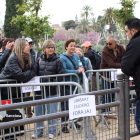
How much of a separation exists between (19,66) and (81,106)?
5.81 ft

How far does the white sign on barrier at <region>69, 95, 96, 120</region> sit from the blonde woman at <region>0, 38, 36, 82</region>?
1.62 metres

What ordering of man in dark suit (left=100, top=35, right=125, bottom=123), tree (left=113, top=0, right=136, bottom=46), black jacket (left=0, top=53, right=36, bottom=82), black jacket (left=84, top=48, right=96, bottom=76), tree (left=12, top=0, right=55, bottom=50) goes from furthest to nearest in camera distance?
tree (left=113, top=0, right=136, bottom=46), tree (left=12, top=0, right=55, bottom=50), black jacket (left=84, top=48, right=96, bottom=76), man in dark suit (left=100, top=35, right=125, bottom=123), black jacket (left=0, top=53, right=36, bottom=82)

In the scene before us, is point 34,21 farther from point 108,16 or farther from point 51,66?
point 108,16

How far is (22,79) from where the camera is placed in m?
3.26

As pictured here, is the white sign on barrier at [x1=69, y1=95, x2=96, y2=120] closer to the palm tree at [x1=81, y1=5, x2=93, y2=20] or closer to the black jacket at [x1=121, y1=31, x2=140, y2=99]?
the black jacket at [x1=121, y1=31, x2=140, y2=99]

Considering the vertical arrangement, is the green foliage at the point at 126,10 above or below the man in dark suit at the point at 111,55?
above

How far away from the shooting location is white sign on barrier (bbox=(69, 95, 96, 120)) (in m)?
1.84

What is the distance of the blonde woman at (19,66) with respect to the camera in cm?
322

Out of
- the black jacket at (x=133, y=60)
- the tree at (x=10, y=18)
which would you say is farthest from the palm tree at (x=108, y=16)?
the black jacket at (x=133, y=60)

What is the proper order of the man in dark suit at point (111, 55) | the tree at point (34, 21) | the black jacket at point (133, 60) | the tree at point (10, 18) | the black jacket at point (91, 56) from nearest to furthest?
1. the black jacket at point (133, 60)
2. the man in dark suit at point (111, 55)
3. the black jacket at point (91, 56)
4. the tree at point (34, 21)
5. the tree at point (10, 18)

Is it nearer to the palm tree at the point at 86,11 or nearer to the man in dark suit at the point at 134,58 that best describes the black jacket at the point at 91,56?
the man in dark suit at the point at 134,58

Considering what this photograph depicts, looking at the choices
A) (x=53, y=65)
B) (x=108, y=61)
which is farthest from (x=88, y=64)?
(x=53, y=65)

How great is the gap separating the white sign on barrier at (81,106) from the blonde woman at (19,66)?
1.62m

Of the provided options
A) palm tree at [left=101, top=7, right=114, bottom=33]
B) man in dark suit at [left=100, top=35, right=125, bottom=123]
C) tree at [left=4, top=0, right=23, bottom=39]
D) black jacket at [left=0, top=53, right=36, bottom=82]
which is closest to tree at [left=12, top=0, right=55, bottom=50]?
man in dark suit at [left=100, top=35, right=125, bottom=123]
